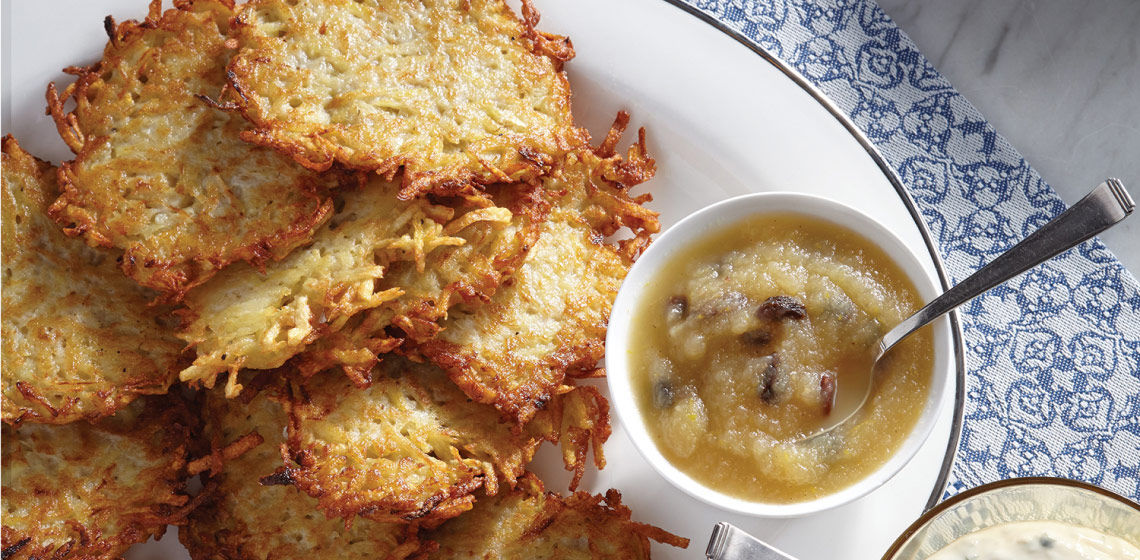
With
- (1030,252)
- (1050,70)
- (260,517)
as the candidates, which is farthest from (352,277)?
(1050,70)

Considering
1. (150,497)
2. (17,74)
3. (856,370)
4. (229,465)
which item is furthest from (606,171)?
(17,74)

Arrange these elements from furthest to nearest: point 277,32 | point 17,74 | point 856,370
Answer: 1. point 17,74
2. point 277,32
3. point 856,370

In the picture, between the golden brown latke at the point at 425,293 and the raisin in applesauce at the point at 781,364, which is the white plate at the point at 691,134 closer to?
the raisin in applesauce at the point at 781,364

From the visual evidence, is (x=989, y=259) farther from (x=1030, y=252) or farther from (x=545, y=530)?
(x=545, y=530)

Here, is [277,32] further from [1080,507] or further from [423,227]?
[1080,507]

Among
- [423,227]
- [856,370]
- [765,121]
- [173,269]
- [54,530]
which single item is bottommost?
[54,530]
